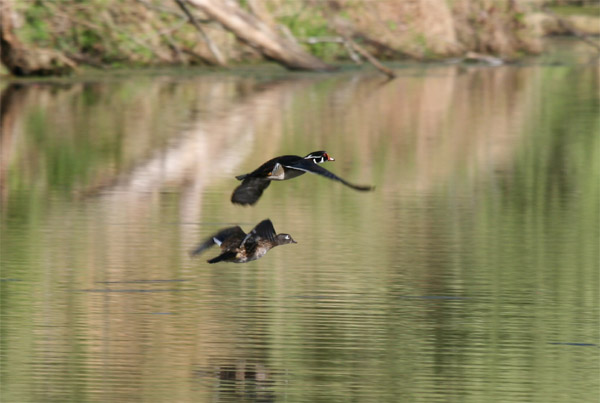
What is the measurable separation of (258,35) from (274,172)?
1798 centimetres

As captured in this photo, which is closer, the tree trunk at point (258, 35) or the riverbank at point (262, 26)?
the tree trunk at point (258, 35)

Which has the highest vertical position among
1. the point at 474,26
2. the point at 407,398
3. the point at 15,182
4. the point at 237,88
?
the point at 474,26

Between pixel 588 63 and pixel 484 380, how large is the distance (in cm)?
2811

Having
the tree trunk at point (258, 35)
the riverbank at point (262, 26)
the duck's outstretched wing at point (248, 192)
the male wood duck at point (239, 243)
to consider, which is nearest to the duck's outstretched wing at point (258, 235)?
the male wood duck at point (239, 243)

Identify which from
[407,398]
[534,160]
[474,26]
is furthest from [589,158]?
[474,26]

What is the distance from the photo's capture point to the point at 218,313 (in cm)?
922

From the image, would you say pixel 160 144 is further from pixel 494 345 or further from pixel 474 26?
pixel 474 26

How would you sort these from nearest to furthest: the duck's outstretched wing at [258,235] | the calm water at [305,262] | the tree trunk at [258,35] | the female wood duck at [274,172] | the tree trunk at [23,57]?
the calm water at [305,262] < the female wood duck at [274,172] < the duck's outstretched wing at [258,235] < the tree trunk at [258,35] < the tree trunk at [23,57]

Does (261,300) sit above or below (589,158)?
below

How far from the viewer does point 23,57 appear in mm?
26797

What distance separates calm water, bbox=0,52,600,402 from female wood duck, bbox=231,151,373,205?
Result: 0.78 meters

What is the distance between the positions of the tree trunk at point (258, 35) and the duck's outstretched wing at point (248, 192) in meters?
15.7

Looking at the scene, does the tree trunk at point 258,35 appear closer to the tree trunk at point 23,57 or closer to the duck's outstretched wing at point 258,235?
the tree trunk at point 23,57

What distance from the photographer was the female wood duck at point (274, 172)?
27.3 ft
